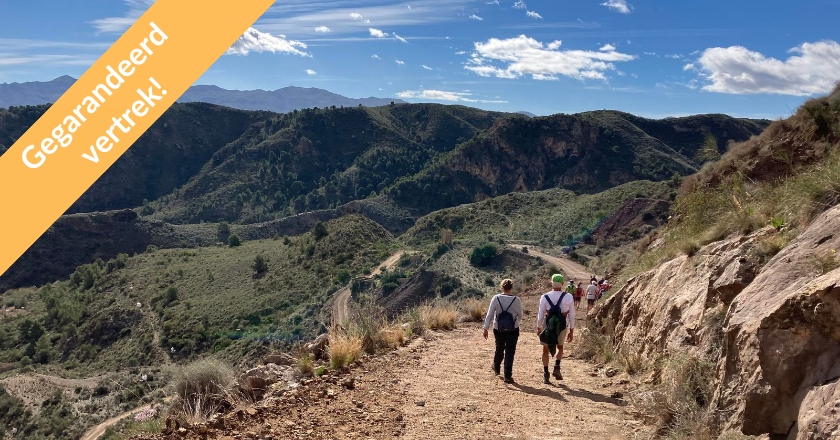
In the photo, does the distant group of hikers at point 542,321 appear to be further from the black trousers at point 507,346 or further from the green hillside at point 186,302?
the green hillside at point 186,302

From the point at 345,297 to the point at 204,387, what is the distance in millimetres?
29534

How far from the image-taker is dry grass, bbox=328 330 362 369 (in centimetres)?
798

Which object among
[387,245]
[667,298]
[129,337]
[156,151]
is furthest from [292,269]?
[156,151]

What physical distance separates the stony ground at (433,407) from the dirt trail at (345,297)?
18499 millimetres

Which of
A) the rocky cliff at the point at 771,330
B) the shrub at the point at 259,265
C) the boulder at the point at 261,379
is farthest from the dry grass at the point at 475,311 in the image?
the shrub at the point at 259,265

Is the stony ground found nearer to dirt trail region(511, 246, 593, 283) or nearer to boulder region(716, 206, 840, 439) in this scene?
boulder region(716, 206, 840, 439)

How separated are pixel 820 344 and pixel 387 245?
47909mm

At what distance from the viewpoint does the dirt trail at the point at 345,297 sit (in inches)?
1251

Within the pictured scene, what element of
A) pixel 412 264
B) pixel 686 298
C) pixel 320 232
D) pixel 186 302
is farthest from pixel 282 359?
pixel 320 232

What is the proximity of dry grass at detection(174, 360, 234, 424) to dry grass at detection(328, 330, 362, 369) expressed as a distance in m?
1.38

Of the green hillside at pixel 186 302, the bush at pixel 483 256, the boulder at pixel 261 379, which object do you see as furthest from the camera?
the bush at pixel 483 256

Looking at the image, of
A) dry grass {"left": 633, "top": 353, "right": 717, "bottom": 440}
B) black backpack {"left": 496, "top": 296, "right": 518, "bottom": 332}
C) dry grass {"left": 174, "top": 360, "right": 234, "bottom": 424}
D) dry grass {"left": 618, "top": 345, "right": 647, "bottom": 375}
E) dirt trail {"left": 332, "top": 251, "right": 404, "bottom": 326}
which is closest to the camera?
dry grass {"left": 633, "top": 353, "right": 717, "bottom": 440}

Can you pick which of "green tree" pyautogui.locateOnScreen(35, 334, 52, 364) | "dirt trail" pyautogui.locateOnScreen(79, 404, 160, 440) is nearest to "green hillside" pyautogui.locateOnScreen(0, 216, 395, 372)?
"green tree" pyautogui.locateOnScreen(35, 334, 52, 364)

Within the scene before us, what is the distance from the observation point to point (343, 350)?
806 centimetres
